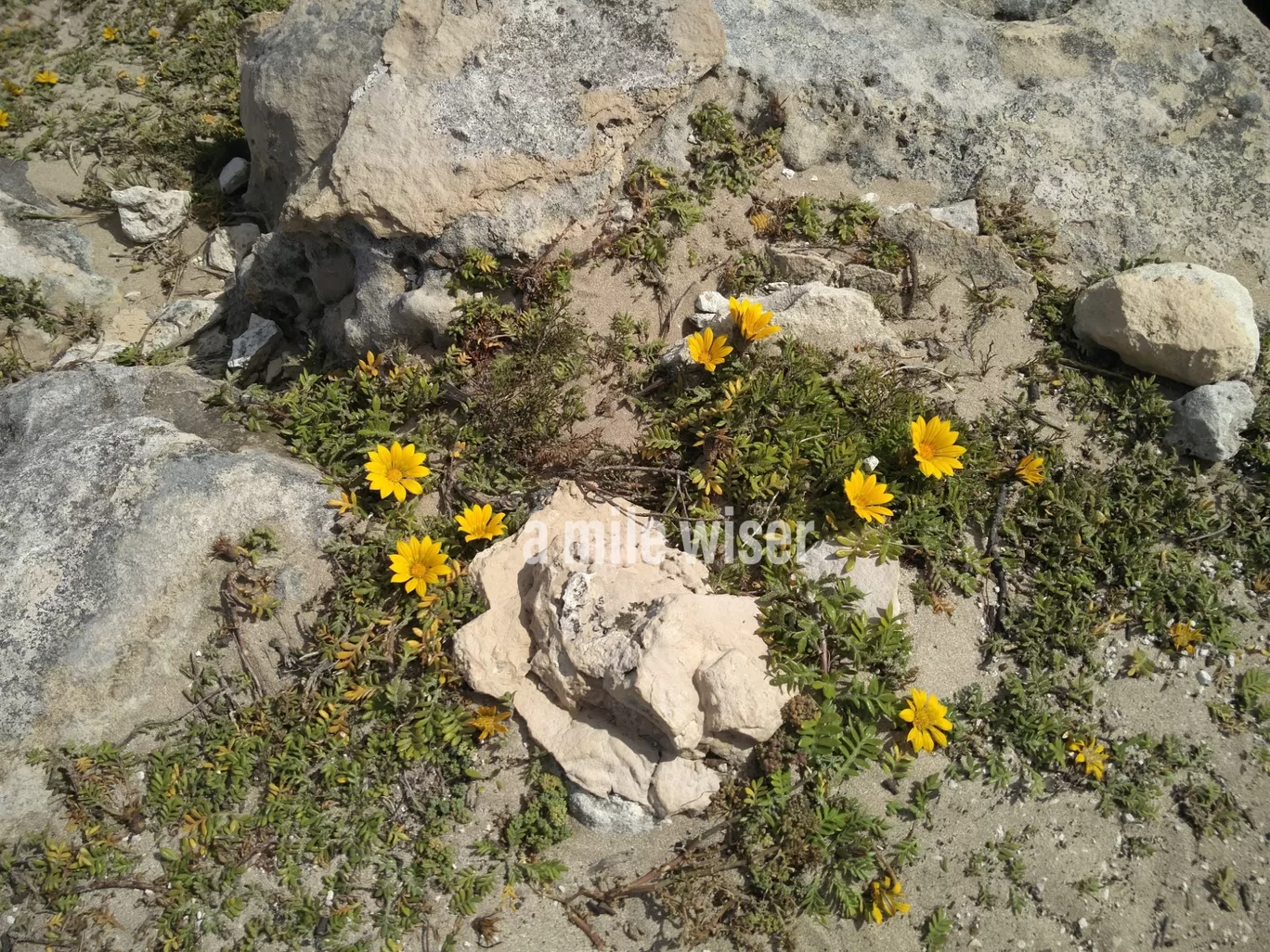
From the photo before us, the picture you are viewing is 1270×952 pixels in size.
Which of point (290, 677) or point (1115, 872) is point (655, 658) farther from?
point (1115, 872)

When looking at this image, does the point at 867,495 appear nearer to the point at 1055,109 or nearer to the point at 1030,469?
the point at 1030,469

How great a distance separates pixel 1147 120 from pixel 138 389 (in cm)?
647

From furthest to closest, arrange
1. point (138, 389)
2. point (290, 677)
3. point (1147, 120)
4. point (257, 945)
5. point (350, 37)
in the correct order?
point (1147, 120)
point (350, 37)
point (138, 389)
point (290, 677)
point (257, 945)

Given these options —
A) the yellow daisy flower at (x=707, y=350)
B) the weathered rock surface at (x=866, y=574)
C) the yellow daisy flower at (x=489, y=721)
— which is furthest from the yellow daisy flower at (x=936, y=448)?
the yellow daisy flower at (x=489, y=721)

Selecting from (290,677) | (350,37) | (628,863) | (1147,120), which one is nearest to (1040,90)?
(1147,120)

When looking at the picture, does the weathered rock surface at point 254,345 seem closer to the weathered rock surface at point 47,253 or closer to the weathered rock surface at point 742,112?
the weathered rock surface at point 742,112

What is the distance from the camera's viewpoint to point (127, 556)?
3.82m

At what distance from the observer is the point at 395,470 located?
4043mm

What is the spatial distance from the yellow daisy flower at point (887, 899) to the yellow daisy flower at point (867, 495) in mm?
1568

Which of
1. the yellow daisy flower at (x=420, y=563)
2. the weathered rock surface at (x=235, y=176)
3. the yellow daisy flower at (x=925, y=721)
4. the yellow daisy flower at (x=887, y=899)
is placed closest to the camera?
the yellow daisy flower at (x=887, y=899)

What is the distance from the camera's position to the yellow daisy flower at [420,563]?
3.75 metres

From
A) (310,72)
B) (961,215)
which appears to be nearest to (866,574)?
(961,215)

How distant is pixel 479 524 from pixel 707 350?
148 cm

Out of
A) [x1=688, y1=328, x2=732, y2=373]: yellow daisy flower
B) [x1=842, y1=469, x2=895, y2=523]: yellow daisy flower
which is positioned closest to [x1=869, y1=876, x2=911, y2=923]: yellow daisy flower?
[x1=842, y1=469, x2=895, y2=523]: yellow daisy flower
